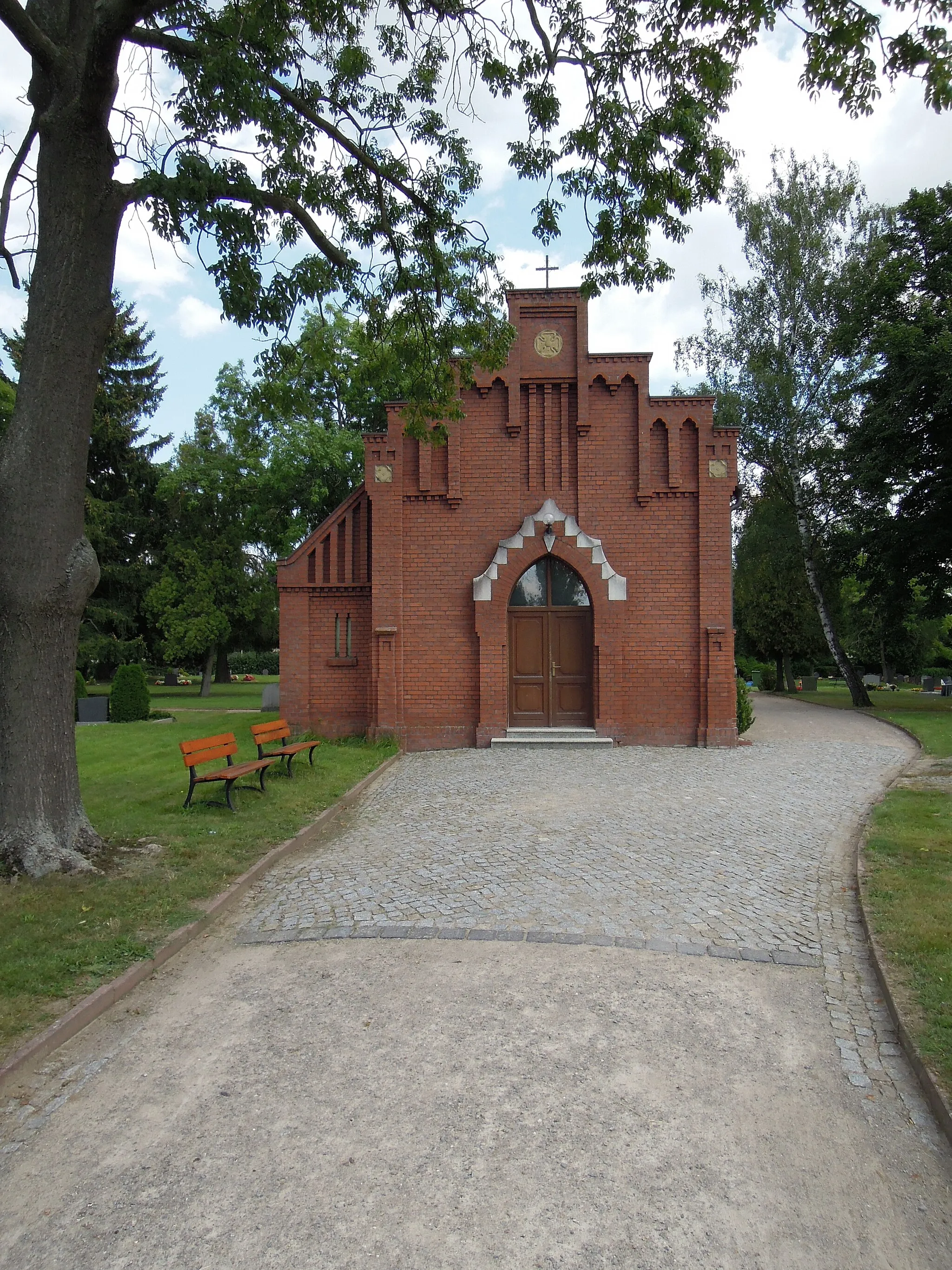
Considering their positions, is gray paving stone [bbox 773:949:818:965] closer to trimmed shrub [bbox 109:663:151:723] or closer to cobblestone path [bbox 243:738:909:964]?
cobblestone path [bbox 243:738:909:964]

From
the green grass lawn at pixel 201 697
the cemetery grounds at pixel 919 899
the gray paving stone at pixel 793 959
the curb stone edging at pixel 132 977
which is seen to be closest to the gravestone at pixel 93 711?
the green grass lawn at pixel 201 697

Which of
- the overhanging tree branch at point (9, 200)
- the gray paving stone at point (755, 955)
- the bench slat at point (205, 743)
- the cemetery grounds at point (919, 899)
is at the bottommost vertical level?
the gray paving stone at point (755, 955)

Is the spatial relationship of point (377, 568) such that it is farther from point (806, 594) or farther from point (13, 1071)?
point (806, 594)

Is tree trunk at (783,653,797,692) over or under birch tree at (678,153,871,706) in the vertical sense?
under

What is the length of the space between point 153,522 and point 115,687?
15069 millimetres

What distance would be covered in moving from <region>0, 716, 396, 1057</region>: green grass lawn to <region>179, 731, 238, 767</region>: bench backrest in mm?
549

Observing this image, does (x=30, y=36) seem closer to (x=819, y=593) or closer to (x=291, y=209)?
(x=291, y=209)

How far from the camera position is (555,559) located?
594 inches

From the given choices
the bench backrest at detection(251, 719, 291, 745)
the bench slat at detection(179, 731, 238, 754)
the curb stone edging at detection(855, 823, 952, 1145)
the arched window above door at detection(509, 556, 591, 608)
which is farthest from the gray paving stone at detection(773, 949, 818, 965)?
the arched window above door at detection(509, 556, 591, 608)

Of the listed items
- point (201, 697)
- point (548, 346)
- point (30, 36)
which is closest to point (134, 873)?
point (30, 36)

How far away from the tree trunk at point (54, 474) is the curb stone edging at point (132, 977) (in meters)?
1.25

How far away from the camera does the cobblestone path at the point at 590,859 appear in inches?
213

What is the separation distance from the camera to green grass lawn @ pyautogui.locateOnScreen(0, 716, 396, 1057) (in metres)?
4.36

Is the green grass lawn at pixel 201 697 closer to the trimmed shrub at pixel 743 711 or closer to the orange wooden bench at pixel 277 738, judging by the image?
the orange wooden bench at pixel 277 738
